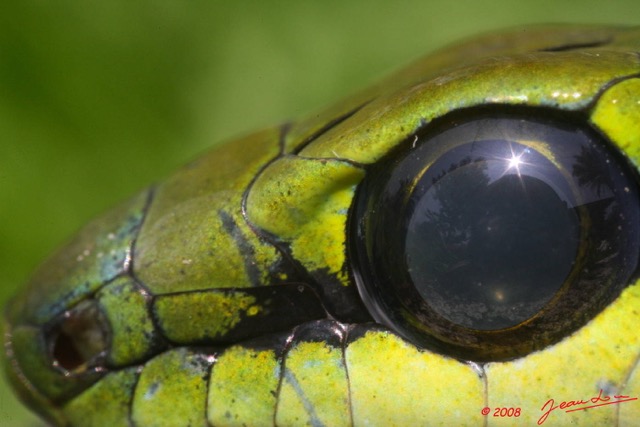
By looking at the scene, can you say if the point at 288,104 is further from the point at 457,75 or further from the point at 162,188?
the point at 457,75

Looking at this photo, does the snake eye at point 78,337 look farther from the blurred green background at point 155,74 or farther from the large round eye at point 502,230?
the blurred green background at point 155,74

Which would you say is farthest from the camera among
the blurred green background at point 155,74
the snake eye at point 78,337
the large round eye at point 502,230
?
the blurred green background at point 155,74

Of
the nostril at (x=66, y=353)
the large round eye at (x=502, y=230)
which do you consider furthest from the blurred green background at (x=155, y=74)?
the large round eye at (x=502, y=230)

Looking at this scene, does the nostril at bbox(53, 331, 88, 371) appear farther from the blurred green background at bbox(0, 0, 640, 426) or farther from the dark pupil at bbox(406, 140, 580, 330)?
the blurred green background at bbox(0, 0, 640, 426)

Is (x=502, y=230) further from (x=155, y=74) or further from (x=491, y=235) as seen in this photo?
(x=155, y=74)

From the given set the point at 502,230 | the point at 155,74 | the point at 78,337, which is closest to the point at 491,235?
the point at 502,230

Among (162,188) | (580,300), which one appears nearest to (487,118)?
(580,300)
